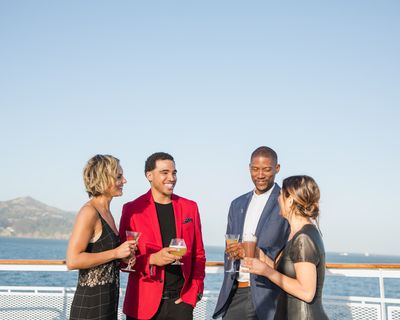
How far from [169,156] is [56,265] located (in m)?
1.60

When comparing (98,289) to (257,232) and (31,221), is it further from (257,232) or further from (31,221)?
(31,221)

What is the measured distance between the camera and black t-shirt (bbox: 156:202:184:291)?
11.1 ft

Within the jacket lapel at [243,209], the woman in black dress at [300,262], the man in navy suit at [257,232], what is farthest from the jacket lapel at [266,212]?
the woman in black dress at [300,262]

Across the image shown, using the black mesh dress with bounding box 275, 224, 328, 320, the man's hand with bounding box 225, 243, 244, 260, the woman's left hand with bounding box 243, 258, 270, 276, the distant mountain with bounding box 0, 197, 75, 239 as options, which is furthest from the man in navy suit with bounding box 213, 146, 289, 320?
the distant mountain with bounding box 0, 197, 75, 239

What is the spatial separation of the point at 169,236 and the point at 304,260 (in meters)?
1.30

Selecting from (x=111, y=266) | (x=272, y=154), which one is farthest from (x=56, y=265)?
(x=272, y=154)

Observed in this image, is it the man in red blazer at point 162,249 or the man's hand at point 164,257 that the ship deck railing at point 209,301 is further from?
the man's hand at point 164,257

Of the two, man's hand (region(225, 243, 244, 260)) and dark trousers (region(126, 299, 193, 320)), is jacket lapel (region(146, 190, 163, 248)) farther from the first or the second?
man's hand (region(225, 243, 244, 260))

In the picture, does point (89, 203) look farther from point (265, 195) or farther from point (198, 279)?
point (265, 195)

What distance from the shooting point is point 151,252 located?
339 cm

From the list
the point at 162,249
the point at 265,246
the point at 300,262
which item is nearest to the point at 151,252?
the point at 162,249

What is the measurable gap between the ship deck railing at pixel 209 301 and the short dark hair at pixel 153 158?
1.26m

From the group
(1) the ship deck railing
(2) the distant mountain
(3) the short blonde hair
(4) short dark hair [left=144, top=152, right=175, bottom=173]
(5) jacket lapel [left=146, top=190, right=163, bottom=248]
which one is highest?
(2) the distant mountain

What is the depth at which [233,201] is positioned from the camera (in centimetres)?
386
